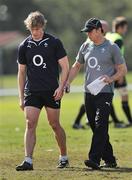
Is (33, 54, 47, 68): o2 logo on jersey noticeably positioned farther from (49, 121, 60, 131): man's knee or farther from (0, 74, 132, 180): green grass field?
(0, 74, 132, 180): green grass field

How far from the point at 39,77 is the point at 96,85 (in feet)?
2.72

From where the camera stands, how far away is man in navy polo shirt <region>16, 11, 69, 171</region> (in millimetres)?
10961

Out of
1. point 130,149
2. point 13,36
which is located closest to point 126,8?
point 13,36

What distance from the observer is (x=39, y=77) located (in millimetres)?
11031

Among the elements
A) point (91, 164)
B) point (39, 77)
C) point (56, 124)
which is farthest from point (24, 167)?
point (39, 77)

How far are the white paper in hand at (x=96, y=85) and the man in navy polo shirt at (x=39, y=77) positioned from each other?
0.40 metres

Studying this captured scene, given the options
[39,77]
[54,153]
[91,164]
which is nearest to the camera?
[91,164]

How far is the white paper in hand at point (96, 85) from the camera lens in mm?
10930

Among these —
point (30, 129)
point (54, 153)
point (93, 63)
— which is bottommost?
point (54, 153)

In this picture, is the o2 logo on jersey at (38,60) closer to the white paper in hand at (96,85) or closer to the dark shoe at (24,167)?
the white paper in hand at (96,85)

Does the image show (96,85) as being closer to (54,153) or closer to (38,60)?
(38,60)

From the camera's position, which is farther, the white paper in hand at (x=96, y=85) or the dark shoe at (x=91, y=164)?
Result: the white paper in hand at (x=96, y=85)

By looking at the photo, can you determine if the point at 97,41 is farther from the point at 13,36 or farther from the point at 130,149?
the point at 13,36

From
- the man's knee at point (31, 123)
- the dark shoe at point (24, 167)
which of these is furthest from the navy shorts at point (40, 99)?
the dark shoe at point (24, 167)
